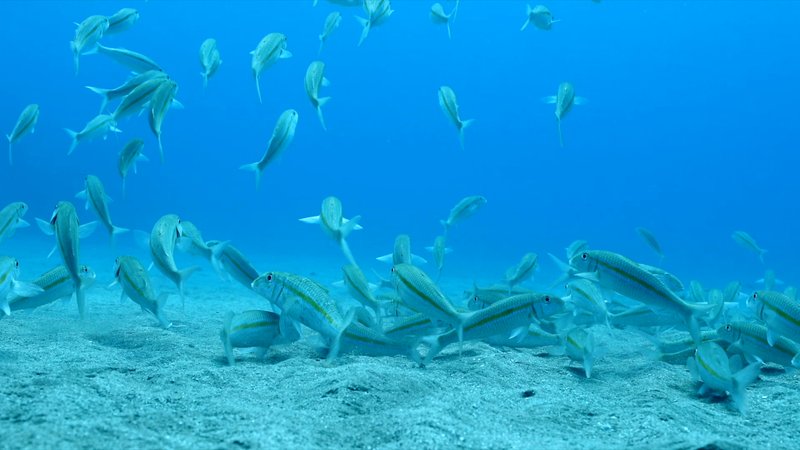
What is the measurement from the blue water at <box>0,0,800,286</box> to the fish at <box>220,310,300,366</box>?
46.7 m

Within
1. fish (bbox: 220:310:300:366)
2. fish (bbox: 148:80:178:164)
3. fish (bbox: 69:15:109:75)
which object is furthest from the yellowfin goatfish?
fish (bbox: 69:15:109:75)

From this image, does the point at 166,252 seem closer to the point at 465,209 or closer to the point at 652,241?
the point at 465,209

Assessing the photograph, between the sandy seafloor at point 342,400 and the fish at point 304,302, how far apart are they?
328 mm

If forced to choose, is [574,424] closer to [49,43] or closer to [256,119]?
[49,43]

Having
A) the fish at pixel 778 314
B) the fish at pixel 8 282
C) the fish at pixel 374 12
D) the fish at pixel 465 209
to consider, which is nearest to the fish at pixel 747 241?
the fish at pixel 465 209

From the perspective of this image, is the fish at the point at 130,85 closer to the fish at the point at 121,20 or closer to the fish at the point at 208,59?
the fish at the point at 208,59

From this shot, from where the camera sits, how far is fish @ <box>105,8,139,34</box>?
629 cm

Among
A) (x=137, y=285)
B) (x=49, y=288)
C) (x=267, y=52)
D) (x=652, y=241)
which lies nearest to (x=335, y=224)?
(x=137, y=285)

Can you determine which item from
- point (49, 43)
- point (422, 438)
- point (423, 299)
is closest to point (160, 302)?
point (423, 299)

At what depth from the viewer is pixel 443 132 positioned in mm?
114125

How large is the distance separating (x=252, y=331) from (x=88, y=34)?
13.8ft

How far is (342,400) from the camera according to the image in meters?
3.15

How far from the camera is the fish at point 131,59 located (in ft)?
19.0

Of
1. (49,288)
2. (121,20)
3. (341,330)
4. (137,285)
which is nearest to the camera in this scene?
(341,330)
